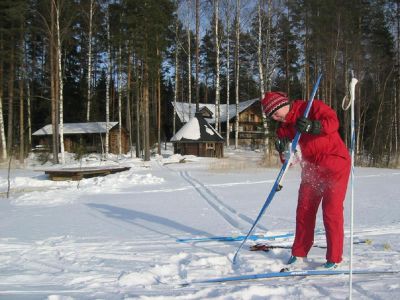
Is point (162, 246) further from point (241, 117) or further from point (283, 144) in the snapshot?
point (241, 117)

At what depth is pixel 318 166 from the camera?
3.80 meters

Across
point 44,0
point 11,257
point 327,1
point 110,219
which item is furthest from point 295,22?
point 11,257

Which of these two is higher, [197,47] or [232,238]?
[197,47]

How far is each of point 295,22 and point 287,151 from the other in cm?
2802

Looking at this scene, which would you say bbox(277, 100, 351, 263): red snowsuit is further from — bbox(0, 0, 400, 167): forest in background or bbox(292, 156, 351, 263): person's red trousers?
bbox(0, 0, 400, 167): forest in background

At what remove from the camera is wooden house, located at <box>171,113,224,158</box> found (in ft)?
93.0

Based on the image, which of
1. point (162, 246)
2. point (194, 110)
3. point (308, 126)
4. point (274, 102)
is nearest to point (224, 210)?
point (162, 246)

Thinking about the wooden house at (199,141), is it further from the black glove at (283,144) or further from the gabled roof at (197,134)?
the black glove at (283,144)

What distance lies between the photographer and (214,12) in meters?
29.4

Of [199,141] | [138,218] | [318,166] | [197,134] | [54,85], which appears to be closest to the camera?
[318,166]

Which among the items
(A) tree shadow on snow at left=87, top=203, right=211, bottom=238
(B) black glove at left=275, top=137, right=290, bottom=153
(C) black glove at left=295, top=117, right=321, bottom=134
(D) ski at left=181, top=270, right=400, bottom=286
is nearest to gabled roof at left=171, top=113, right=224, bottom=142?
(A) tree shadow on snow at left=87, top=203, right=211, bottom=238

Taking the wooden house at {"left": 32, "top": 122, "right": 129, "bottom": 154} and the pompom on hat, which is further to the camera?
the wooden house at {"left": 32, "top": 122, "right": 129, "bottom": 154}

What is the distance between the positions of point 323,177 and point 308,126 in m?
0.58

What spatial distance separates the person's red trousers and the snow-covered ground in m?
0.21
